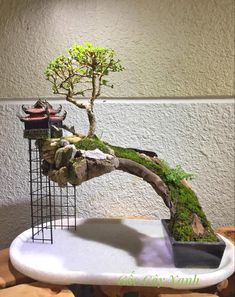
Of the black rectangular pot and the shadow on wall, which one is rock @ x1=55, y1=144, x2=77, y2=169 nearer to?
the black rectangular pot

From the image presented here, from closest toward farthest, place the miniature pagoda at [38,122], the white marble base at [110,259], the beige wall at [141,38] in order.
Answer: the white marble base at [110,259]
the miniature pagoda at [38,122]
the beige wall at [141,38]

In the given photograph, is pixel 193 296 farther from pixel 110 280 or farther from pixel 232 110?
pixel 232 110

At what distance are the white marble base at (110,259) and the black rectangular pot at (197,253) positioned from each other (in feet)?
0.06

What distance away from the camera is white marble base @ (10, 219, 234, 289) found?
0.79 meters

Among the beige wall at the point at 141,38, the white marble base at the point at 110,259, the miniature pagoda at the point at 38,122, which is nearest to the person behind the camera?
the white marble base at the point at 110,259

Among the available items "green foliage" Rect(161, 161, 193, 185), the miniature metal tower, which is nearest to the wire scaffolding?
the miniature metal tower

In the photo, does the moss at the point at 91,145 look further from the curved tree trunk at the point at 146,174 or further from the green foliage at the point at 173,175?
the green foliage at the point at 173,175

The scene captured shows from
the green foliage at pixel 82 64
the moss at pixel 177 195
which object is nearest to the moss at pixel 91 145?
the moss at pixel 177 195

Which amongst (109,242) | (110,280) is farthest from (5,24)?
(110,280)

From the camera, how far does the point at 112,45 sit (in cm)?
122

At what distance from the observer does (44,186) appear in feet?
4.05

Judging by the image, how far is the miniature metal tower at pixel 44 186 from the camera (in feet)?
2.94

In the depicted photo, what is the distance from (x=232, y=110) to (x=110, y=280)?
799 millimetres

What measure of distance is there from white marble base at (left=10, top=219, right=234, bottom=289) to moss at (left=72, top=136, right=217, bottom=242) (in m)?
0.09
